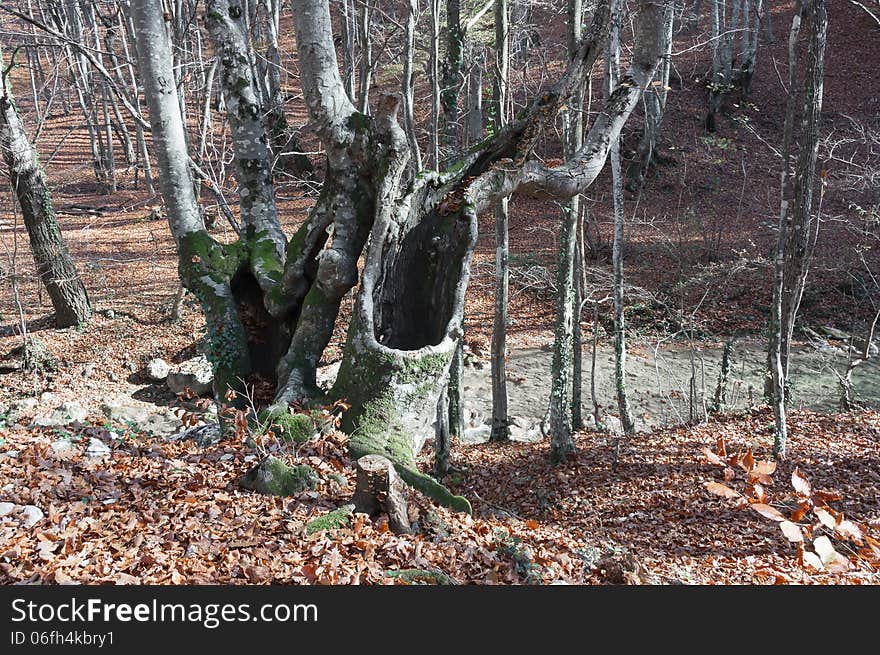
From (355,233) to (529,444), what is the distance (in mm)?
5586

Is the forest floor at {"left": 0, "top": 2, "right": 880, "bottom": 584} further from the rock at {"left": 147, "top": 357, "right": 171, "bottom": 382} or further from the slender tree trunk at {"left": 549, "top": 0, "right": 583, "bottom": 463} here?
the slender tree trunk at {"left": 549, "top": 0, "right": 583, "bottom": 463}

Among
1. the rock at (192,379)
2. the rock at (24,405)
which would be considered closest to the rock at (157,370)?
the rock at (192,379)

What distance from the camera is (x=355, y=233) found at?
6.02 metres

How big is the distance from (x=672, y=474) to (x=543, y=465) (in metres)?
1.82

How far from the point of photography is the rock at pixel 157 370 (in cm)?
1188

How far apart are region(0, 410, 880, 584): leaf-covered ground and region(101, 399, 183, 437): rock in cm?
423

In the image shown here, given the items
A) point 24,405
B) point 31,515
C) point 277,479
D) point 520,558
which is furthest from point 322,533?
point 24,405

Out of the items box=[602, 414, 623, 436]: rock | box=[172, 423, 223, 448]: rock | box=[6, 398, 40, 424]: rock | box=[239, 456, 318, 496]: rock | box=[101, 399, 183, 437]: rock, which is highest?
box=[239, 456, 318, 496]: rock

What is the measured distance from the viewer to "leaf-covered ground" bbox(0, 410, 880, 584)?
342 centimetres

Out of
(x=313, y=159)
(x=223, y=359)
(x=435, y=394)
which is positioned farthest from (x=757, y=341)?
(x=313, y=159)

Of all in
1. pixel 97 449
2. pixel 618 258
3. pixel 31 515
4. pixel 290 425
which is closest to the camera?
pixel 31 515

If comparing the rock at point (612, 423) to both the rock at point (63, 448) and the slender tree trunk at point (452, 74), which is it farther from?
the rock at point (63, 448)

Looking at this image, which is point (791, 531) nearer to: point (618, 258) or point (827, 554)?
point (827, 554)

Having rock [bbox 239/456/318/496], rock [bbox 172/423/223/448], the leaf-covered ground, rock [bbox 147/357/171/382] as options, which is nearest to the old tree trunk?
rock [bbox 172/423/223/448]
